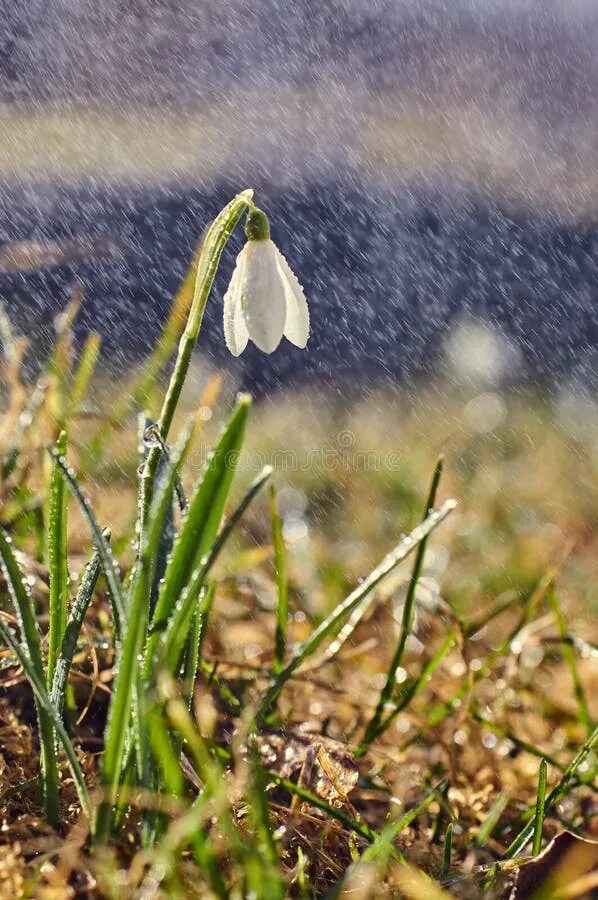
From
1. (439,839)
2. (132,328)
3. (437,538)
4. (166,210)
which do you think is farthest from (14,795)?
(166,210)

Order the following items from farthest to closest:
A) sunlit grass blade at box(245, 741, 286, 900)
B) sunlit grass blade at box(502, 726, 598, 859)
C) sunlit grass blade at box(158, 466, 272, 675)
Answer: sunlit grass blade at box(502, 726, 598, 859) → sunlit grass blade at box(158, 466, 272, 675) → sunlit grass blade at box(245, 741, 286, 900)

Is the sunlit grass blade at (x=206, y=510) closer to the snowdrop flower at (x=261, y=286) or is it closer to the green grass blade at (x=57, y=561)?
the green grass blade at (x=57, y=561)

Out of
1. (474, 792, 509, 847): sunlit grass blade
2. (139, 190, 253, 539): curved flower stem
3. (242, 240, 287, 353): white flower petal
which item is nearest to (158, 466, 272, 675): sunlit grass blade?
(139, 190, 253, 539): curved flower stem

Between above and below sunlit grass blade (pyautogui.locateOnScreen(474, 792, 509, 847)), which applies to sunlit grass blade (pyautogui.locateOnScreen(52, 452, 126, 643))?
above

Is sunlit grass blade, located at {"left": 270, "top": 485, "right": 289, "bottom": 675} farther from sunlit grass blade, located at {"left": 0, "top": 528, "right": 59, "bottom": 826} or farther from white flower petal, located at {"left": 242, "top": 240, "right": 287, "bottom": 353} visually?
sunlit grass blade, located at {"left": 0, "top": 528, "right": 59, "bottom": 826}

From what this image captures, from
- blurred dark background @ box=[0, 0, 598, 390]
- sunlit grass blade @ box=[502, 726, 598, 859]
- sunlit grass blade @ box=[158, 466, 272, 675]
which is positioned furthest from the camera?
blurred dark background @ box=[0, 0, 598, 390]

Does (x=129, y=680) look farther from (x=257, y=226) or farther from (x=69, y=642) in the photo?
(x=257, y=226)

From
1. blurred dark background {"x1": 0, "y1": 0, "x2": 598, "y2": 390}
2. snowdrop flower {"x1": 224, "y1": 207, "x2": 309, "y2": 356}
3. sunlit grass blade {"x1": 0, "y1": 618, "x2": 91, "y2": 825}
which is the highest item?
snowdrop flower {"x1": 224, "y1": 207, "x2": 309, "y2": 356}

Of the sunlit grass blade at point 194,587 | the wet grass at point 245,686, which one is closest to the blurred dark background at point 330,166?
the wet grass at point 245,686
